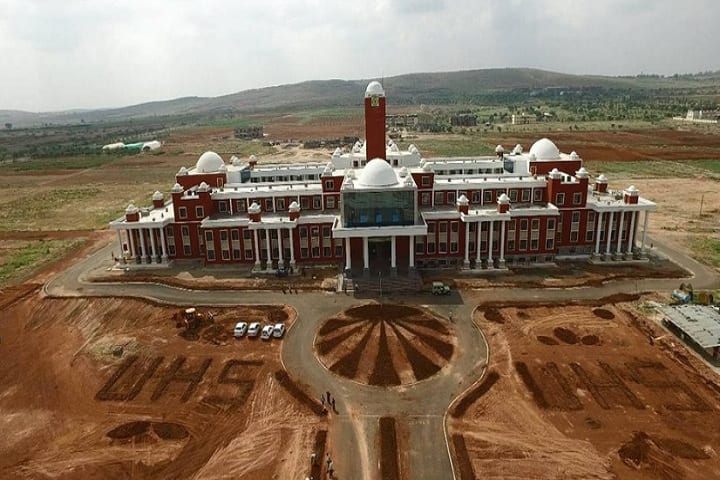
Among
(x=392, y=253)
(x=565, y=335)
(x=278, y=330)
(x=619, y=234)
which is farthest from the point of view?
(x=619, y=234)

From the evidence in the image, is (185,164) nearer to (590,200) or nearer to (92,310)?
(92,310)

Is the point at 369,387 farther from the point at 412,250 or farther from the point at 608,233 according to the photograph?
the point at 608,233

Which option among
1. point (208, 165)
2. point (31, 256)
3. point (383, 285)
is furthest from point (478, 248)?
point (31, 256)

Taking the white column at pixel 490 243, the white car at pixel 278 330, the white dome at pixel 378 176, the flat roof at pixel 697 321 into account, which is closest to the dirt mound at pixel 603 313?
the flat roof at pixel 697 321

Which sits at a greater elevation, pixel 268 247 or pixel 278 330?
pixel 268 247

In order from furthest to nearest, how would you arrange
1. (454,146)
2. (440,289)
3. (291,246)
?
(454,146) → (291,246) → (440,289)

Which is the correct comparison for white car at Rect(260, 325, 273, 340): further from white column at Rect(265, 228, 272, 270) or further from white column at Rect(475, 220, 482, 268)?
white column at Rect(475, 220, 482, 268)
